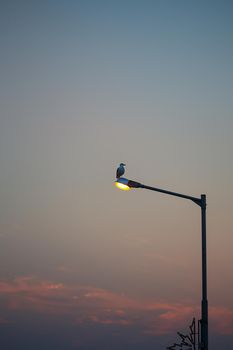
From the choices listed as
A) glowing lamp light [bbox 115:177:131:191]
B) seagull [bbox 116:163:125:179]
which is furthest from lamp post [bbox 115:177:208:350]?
seagull [bbox 116:163:125:179]

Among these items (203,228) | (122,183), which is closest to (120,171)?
(122,183)

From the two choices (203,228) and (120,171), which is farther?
(120,171)

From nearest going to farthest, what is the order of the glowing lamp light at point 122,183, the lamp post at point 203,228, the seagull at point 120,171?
the lamp post at point 203,228 < the glowing lamp light at point 122,183 < the seagull at point 120,171

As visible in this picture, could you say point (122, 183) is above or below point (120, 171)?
below

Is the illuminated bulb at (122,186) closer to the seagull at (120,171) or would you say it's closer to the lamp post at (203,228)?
the lamp post at (203,228)

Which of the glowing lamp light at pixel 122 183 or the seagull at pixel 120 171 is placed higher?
the seagull at pixel 120 171

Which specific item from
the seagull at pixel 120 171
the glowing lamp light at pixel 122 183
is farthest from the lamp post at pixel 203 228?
the seagull at pixel 120 171

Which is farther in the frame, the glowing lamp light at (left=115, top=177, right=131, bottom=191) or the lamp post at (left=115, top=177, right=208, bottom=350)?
the glowing lamp light at (left=115, top=177, right=131, bottom=191)

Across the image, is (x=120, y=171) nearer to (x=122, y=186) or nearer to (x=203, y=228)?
(x=122, y=186)

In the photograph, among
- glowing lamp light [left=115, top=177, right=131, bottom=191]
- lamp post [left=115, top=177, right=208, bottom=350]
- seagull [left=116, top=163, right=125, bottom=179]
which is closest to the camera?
lamp post [left=115, top=177, right=208, bottom=350]

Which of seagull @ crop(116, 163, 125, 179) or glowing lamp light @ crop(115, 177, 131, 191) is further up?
seagull @ crop(116, 163, 125, 179)

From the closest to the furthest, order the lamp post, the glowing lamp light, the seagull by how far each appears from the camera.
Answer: the lamp post, the glowing lamp light, the seagull

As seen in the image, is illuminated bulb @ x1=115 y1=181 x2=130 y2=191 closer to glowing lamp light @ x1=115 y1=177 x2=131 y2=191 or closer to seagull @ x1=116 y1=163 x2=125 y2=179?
glowing lamp light @ x1=115 y1=177 x2=131 y2=191

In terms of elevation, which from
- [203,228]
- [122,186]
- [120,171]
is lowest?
[203,228]
